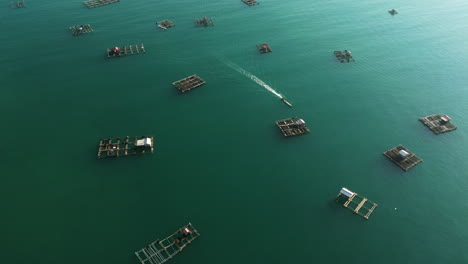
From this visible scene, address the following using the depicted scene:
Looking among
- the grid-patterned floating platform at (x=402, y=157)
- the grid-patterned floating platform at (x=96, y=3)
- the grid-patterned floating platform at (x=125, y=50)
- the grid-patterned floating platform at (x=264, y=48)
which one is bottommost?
the grid-patterned floating platform at (x=402, y=157)

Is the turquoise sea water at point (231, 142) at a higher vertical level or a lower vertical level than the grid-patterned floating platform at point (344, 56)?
lower

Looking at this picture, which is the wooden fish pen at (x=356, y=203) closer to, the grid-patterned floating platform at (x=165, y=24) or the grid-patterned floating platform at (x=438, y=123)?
the grid-patterned floating platform at (x=438, y=123)

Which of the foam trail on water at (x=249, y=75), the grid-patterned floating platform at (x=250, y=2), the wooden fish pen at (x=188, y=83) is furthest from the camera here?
the grid-patterned floating platform at (x=250, y=2)

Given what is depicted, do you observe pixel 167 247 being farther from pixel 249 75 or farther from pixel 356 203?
pixel 249 75

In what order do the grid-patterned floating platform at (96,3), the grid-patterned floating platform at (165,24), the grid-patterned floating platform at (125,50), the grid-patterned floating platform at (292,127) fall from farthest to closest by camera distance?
the grid-patterned floating platform at (96,3) < the grid-patterned floating platform at (165,24) < the grid-patterned floating platform at (125,50) < the grid-patterned floating platform at (292,127)

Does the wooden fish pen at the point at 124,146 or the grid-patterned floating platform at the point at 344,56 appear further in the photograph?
the grid-patterned floating platform at the point at 344,56

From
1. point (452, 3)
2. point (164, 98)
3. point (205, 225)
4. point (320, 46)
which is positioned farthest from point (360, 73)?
point (452, 3)

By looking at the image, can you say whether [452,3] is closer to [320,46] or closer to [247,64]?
[320,46]

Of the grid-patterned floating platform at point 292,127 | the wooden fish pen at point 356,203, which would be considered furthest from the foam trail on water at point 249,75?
the wooden fish pen at point 356,203
